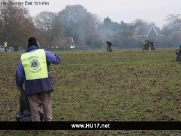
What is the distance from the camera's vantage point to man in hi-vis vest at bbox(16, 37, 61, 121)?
6727mm

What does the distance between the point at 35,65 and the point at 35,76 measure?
223mm

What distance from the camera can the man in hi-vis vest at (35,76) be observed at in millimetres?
6727

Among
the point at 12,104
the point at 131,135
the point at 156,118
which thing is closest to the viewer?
the point at 131,135

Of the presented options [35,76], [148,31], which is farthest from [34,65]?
[148,31]

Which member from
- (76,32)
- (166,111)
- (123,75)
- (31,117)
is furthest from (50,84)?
(76,32)

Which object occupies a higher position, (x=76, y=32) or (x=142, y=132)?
(x=76, y=32)

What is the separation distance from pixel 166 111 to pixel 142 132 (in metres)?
1.91

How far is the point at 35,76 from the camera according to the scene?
672 centimetres

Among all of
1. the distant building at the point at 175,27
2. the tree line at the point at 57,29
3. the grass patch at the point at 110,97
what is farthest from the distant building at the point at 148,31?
the grass patch at the point at 110,97

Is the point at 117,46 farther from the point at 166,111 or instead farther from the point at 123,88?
the point at 166,111

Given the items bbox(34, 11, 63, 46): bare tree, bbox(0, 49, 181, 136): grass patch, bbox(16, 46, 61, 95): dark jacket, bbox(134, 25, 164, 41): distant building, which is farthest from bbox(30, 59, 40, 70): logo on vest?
bbox(134, 25, 164, 41): distant building

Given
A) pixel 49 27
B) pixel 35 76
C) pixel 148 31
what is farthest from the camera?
pixel 148 31

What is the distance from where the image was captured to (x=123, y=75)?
641 inches

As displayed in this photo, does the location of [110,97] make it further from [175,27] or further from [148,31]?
[148,31]
